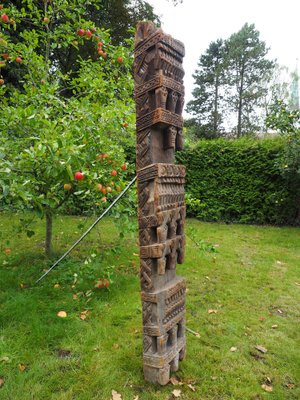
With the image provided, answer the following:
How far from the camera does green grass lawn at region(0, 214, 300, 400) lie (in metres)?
2.26

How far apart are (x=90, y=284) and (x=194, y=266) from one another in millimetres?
1823

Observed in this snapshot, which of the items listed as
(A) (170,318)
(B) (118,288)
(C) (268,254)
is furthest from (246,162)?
(A) (170,318)

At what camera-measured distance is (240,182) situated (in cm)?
867

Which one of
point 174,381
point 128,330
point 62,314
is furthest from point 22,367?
point 174,381

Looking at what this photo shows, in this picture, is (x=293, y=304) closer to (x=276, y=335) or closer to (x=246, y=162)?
(x=276, y=335)

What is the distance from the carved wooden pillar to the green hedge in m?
6.16

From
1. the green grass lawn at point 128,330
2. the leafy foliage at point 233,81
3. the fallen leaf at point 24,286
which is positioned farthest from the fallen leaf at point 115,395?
the leafy foliage at point 233,81

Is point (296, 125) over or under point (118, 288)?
over

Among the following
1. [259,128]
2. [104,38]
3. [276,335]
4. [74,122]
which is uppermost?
[259,128]

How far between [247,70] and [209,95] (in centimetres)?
322

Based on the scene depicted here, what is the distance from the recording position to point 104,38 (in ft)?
14.2

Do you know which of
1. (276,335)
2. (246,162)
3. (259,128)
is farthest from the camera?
(259,128)

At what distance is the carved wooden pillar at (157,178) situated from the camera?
2055mm

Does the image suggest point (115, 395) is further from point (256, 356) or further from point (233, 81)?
point (233, 81)
